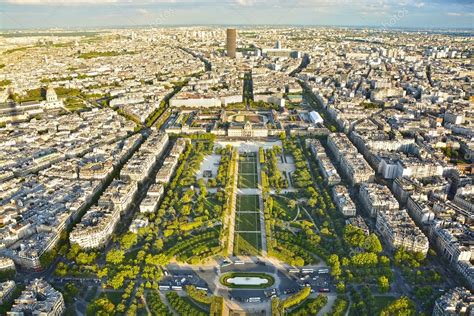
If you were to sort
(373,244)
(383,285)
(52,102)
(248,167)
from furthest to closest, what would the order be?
1. (52,102)
2. (248,167)
3. (373,244)
4. (383,285)

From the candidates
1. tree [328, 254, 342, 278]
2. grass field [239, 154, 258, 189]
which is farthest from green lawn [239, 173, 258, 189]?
tree [328, 254, 342, 278]

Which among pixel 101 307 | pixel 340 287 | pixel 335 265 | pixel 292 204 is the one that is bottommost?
pixel 101 307

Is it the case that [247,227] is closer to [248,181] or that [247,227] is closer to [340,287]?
[248,181]

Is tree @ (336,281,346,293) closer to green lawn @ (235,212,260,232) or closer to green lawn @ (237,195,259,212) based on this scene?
green lawn @ (235,212,260,232)

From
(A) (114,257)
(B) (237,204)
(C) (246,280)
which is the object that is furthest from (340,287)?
(A) (114,257)

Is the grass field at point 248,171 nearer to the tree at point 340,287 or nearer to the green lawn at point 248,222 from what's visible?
the green lawn at point 248,222

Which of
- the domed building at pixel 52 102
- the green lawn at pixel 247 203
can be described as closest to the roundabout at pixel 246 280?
the green lawn at pixel 247 203

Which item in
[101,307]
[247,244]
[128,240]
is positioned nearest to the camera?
[101,307]
